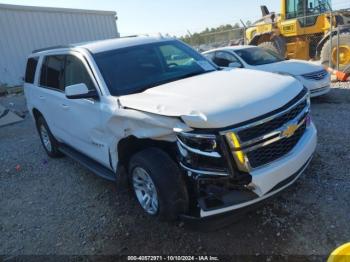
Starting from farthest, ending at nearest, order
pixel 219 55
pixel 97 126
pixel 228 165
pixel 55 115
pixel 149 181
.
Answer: pixel 219 55
pixel 55 115
pixel 97 126
pixel 149 181
pixel 228 165

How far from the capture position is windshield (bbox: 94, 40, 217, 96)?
11.8 feet

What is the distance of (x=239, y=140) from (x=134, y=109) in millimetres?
1090

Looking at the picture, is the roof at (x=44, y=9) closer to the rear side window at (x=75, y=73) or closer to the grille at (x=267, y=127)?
the rear side window at (x=75, y=73)

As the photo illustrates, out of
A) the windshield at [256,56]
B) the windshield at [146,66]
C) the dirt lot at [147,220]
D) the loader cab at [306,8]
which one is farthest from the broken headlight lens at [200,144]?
the loader cab at [306,8]

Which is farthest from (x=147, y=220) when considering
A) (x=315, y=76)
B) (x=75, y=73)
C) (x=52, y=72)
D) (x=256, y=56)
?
(x=256, y=56)

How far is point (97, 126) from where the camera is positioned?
362 centimetres

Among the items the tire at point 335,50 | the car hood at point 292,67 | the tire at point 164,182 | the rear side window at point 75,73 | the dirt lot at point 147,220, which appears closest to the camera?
the tire at point 164,182

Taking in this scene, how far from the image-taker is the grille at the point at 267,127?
2.55 meters

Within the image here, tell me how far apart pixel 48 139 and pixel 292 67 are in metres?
5.84

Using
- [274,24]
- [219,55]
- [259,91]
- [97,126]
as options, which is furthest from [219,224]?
[274,24]

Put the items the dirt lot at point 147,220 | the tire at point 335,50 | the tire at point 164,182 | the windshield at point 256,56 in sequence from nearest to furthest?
the tire at point 164,182
the dirt lot at point 147,220
the windshield at point 256,56
the tire at point 335,50

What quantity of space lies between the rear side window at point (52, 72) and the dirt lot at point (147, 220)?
1.44m

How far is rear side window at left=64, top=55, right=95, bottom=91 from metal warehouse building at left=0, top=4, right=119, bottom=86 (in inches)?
454

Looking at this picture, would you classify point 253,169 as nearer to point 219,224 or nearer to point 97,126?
point 219,224
